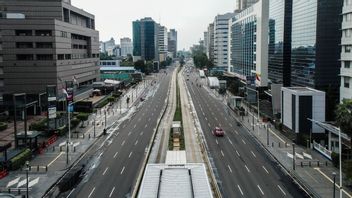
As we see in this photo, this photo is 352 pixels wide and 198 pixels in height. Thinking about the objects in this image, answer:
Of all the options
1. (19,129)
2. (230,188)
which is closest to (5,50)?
(19,129)

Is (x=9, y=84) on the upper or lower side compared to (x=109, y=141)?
upper

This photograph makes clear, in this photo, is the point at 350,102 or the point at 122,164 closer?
the point at 350,102

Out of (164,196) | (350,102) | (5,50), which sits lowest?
(164,196)

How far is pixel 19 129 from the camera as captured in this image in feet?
282

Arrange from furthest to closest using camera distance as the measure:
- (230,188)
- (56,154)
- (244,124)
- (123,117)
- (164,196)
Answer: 1. (123,117)
2. (244,124)
3. (56,154)
4. (230,188)
5. (164,196)

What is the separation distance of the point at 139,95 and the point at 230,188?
369 feet

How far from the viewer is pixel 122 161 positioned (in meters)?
62.1

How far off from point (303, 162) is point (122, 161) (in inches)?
1007

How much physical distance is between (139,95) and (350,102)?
364 ft

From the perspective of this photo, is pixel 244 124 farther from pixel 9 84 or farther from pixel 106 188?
pixel 9 84

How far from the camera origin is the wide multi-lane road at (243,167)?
4812cm

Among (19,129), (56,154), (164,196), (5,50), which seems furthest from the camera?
(5,50)

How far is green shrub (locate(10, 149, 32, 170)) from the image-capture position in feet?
188

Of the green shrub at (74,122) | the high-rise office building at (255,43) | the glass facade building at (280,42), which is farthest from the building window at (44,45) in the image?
the glass facade building at (280,42)
